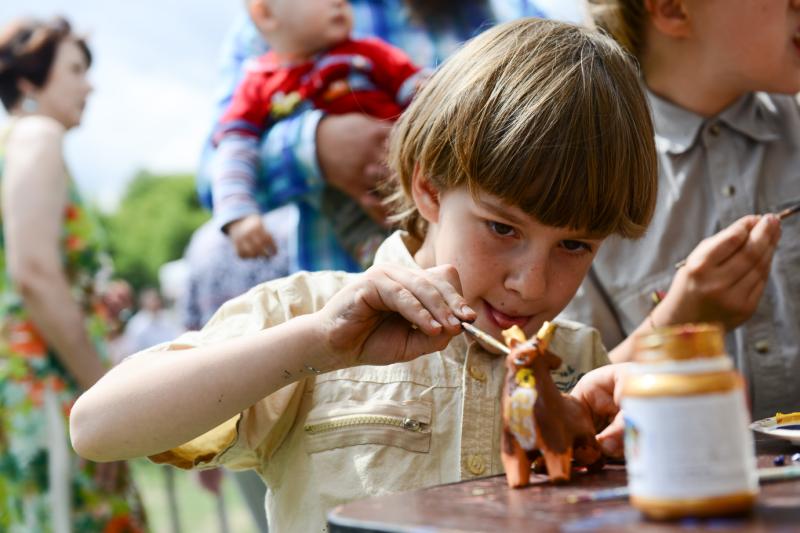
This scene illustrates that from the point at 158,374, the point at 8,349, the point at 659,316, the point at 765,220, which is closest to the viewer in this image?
the point at 158,374

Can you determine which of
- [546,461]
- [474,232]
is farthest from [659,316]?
[546,461]

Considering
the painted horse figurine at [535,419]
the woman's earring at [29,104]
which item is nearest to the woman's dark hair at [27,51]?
the woman's earring at [29,104]

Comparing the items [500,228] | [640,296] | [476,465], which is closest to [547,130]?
[500,228]

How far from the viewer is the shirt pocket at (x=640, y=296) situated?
6.89 feet

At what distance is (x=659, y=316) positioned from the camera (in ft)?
6.07

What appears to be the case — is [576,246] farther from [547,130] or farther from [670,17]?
[670,17]

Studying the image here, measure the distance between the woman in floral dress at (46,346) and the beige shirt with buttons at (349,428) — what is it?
1.75 m

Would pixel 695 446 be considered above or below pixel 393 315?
below

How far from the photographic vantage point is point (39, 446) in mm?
3152

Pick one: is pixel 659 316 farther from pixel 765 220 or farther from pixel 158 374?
pixel 158 374

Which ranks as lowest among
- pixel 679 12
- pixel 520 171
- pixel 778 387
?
pixel 778 387

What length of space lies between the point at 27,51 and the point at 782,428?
2943 mm

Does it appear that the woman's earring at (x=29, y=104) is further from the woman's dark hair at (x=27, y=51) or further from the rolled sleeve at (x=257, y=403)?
the rolled sleeve at (x=257, y=403)

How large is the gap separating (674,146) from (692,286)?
1.59ft
